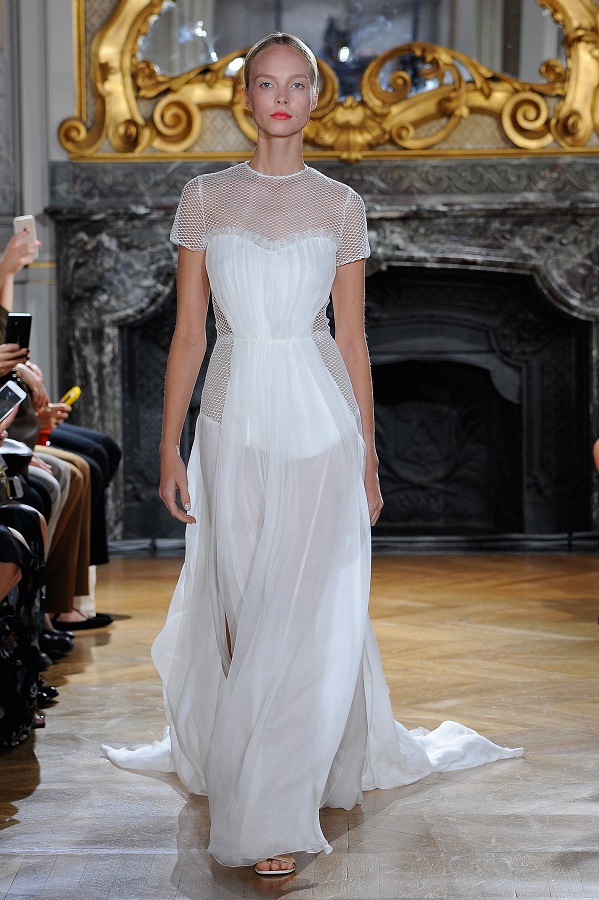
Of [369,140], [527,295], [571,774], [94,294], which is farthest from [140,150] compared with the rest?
[571,774]

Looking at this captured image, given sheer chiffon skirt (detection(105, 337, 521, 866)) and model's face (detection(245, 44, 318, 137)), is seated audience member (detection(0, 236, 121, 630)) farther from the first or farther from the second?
model's face (detection(245, 44, 318, 137))

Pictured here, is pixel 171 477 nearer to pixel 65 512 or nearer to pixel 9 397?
pixel 9 397

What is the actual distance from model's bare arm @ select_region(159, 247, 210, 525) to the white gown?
0.14 ft

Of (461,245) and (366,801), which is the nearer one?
(366,801)

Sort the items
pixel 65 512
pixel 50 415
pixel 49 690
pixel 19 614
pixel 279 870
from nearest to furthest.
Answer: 1. pixel 279 870
2. pixel 19 614
3. pixel 49 690
4. pixel 65 512
5. pixel 50 415

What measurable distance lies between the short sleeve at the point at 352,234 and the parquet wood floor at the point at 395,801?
114cm

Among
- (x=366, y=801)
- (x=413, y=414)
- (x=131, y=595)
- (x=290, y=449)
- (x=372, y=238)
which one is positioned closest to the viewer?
(x=290, y=449)

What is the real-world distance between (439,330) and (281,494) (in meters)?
5.07

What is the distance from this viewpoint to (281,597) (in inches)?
97.0

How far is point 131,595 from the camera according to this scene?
225 inches

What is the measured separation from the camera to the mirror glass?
7098mm

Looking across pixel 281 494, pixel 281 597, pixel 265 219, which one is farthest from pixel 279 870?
pixel 265 219

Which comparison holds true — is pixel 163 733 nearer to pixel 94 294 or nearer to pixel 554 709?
pixel 554 709

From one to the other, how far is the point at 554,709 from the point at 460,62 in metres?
4.56
